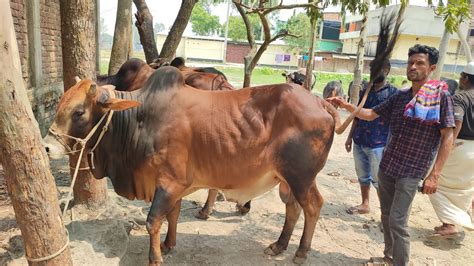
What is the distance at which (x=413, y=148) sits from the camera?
10.7 feet

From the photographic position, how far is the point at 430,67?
3248 mm

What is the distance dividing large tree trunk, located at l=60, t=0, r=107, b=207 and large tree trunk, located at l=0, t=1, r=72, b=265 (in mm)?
1578

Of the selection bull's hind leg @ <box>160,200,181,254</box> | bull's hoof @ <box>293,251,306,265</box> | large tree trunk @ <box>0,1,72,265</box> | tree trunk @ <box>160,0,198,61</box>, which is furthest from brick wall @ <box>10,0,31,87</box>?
bull's hoof @ <box>293,251,306,265</box>

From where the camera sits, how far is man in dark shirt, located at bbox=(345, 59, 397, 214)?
15.8ft

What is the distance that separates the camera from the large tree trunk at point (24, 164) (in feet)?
6.25

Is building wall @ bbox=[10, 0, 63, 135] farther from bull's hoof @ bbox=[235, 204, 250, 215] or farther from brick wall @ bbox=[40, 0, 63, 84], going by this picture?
bull's hoof @ bbox=[235, 204, 250, 215]

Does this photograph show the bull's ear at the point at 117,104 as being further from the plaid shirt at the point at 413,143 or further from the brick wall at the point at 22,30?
the brick wall at the point at 22,30

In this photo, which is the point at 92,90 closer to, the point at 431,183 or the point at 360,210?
the point at 431,183

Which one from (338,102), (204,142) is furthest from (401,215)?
(204,142)

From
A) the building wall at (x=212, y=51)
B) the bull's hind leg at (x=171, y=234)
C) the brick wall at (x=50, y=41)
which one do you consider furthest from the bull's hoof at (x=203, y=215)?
the building wall at (x=212, y=51)

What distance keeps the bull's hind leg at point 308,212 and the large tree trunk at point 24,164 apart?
2.10m

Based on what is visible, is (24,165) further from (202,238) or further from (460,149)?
(460,149)

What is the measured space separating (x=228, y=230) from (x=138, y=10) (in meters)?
3.29

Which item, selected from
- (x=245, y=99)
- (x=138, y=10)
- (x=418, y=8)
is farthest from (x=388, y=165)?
(x=418, y=8)
